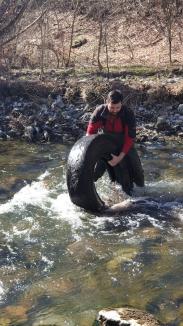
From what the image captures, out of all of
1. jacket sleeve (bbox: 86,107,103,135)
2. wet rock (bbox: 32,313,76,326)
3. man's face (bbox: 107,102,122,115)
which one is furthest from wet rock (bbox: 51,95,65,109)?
wet rock (bbox: 32,313,76,326)

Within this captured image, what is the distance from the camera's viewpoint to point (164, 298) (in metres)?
5.66

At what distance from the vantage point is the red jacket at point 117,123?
→ 8.14m

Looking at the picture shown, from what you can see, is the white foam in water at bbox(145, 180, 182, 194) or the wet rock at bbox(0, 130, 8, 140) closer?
the white foam in water at bbox(145, 180, 182, 194)

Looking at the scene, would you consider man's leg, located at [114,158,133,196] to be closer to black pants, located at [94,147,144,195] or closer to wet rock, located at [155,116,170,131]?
black pants, located at [94,147,144,195]

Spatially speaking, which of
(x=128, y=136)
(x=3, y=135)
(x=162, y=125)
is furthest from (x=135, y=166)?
(x=3, y=135)

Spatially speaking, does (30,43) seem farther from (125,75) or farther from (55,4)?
(55,4)

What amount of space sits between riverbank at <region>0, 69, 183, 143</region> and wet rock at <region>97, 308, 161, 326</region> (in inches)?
299

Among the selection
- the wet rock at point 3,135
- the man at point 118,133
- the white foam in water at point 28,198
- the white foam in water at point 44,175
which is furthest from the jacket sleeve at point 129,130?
the wet rock at point 3,135

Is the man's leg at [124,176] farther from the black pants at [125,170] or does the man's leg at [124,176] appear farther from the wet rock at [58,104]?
the wet rock at [58,104]

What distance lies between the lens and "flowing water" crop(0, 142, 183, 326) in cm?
560

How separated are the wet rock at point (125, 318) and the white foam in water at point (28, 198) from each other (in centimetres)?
358

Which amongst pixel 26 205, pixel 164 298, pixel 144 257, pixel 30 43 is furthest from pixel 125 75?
pixel 164 298

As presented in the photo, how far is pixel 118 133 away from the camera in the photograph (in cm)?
832

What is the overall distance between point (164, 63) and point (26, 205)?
1044cm
